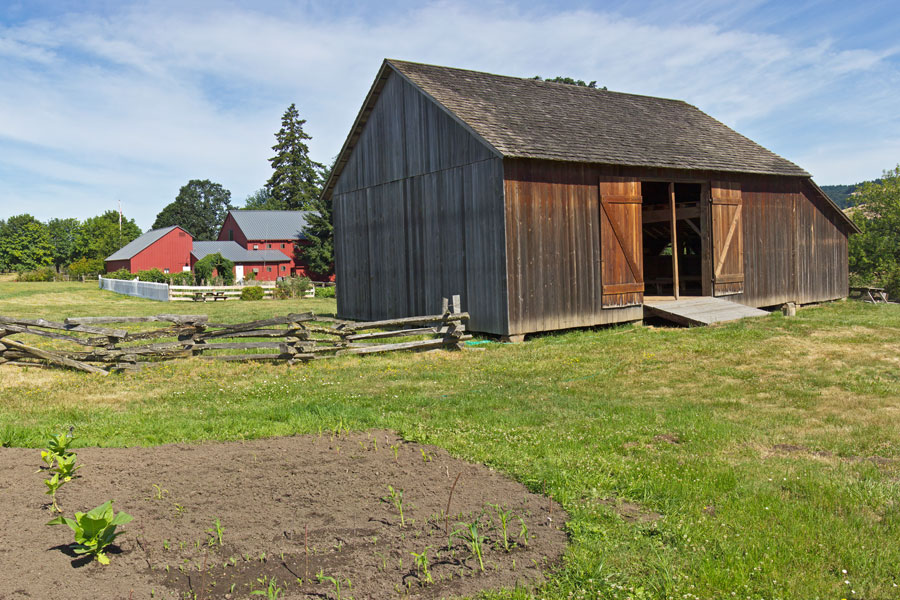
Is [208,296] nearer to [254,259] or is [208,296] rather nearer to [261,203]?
[254,259]

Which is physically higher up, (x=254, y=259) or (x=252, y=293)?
(x=254, y=259)

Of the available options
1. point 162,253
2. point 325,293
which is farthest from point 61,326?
point 162,253

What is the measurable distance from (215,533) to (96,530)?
2.39 ft

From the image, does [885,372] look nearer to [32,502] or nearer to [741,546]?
[741,546]

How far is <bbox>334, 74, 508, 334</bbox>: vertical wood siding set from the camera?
15.7 meters

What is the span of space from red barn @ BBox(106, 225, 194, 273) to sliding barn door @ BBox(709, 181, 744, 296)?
52.9 meters

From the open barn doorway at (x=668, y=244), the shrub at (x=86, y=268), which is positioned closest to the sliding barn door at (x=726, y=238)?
the open barn doorway at (x=668, y=244)

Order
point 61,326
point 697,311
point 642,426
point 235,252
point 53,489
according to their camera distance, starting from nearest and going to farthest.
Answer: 1. point 53,489
2. point 642,426
3. point 61,326
4. point 697,311
5. point 235,252

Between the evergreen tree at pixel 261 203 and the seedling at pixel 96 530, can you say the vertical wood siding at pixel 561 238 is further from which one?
the evergreen tree at pixel 261 203

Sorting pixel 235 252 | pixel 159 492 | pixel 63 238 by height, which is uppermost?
pixel 63 238

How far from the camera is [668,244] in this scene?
25969 mm

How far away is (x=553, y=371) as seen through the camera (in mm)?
11477

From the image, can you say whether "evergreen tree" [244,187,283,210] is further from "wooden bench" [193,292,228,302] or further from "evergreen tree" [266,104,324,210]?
"wooden bench" [193,292,228,302]

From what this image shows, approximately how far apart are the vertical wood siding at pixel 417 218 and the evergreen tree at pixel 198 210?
8098cm
